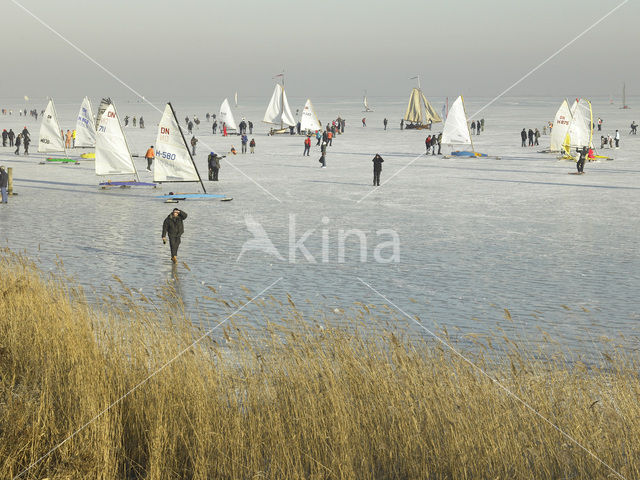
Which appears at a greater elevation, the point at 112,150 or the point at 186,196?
the point at 112,150

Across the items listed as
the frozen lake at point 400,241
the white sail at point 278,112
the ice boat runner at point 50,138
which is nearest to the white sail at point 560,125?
the frozen lake at point 400,241

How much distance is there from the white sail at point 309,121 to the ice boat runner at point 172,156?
164 ft

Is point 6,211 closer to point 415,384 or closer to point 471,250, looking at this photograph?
point 471,250

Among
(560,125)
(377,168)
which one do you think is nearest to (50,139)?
(377,168)

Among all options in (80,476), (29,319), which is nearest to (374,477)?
(80,476)

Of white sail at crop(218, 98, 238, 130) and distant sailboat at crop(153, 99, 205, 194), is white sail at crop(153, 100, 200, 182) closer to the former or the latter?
distant sailboat at crop(153, 99, 205, 194)

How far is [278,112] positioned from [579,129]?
149 feet

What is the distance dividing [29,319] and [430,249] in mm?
12262

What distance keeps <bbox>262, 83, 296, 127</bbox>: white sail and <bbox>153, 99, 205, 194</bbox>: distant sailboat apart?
55525mm

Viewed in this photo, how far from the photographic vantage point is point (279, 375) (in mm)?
7754

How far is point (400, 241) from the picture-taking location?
829 inches

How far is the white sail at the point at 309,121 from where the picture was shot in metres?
81.0

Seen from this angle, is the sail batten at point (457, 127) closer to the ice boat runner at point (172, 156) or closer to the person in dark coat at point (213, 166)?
the person in dark coat at point (213, 166)

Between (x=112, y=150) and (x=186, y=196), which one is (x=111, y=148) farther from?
(x=186, y=196)
